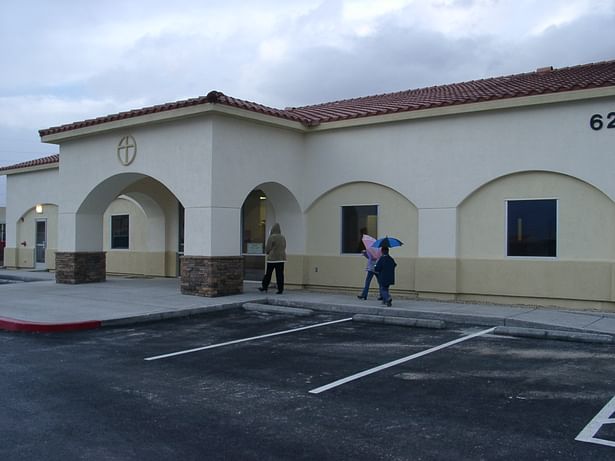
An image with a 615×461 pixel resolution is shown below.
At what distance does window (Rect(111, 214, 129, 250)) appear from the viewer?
2192 cm

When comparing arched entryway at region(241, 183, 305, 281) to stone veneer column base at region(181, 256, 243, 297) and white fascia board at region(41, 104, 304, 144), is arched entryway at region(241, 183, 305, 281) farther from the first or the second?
stone veneer column base at region(181, 256, 243, 297)

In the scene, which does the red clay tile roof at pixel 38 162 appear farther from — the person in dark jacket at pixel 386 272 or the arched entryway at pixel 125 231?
the person in dark jacket at pixel 386 272

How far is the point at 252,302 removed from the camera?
45.3ft

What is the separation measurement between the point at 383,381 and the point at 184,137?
363 inches

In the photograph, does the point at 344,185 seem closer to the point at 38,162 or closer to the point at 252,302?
the point at 252,302

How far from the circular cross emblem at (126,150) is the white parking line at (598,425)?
12.7m

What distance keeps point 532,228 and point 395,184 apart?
3.26 m

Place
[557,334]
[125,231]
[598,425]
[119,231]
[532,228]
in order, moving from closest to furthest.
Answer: [598,425]
[557,334]
[532,228]
[125,231]
[119,231]

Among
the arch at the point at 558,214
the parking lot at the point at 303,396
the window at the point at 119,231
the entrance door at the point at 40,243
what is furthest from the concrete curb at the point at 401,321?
the entrance door at the point at 40,243

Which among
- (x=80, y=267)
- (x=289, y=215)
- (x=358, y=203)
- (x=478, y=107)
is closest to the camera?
(x=478, y=107)

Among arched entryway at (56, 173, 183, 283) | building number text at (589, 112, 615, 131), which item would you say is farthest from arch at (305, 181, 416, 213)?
arched entryway at (56, 173, 183, 283)

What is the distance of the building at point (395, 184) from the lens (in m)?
12.7

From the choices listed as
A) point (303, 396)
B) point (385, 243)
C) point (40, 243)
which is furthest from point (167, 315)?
point (40, 243)

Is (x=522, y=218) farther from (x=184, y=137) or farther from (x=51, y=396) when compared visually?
(x=51, y=396)
